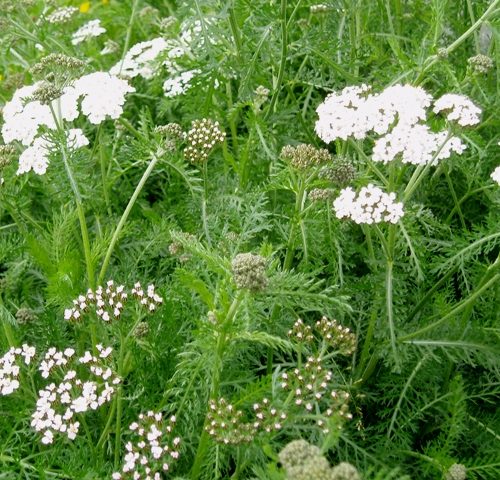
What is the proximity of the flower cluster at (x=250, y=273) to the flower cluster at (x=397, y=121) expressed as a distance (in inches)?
26.8

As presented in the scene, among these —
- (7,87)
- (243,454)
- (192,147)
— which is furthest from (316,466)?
(7,87)

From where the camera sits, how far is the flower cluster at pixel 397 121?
2783mm

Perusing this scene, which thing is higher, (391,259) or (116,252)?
(391,259)

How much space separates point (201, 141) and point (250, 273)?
127 cm

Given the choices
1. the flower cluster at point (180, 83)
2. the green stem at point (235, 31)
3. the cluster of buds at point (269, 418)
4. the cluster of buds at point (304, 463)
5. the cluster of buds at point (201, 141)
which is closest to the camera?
the cluster of buds at point (304, 463)

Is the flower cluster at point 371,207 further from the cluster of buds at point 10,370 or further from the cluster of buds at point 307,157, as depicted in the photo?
the cluster of buds at point 10,370

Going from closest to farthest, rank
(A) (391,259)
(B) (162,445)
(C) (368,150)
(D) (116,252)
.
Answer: (B) (162,445), (A) (391,259), (D) (116,252), (C) (368,150)

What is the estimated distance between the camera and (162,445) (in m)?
2.79

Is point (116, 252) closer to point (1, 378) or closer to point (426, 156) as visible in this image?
point (1, 378)

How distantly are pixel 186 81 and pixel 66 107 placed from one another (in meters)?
0.92

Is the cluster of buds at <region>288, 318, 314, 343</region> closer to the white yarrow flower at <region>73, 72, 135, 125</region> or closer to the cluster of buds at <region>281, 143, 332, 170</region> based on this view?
the cluster of buds at <region>281, 143, 332, 170</region>

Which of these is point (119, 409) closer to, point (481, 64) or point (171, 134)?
point (171, 134)

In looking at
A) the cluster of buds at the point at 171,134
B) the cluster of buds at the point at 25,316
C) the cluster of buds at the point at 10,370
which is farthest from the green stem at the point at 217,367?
the cluster of buds at the point at 25,316

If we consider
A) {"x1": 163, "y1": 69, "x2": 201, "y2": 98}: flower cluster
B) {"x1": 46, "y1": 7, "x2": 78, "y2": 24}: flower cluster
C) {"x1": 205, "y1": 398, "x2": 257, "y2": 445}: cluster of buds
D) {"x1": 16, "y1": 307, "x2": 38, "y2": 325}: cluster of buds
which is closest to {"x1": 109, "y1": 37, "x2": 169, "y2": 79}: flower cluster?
{"x1": 163, "y1": 69, "x2": 201, "y2": 98}: flower cluster
